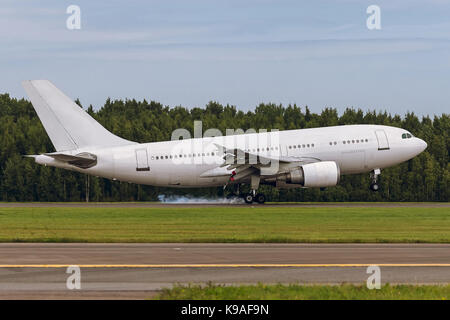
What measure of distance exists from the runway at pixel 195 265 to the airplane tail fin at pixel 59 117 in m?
27.2

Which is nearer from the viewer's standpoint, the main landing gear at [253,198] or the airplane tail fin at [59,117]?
the airplane tail fin at [59,117]

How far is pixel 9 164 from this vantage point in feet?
262

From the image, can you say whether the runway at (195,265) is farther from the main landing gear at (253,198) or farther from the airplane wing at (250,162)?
the main landing gear at (253,198)

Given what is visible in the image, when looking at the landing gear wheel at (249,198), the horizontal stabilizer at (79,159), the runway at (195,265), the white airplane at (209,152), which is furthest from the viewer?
the landing gear wheel at (249,198)

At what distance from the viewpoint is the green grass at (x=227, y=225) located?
3088 centimetres

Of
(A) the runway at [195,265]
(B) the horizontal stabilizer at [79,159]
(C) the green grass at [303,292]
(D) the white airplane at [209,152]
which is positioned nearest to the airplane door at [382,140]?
(D) the white airplane at [209,152]

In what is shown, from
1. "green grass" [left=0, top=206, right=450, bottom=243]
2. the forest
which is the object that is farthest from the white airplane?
the forest

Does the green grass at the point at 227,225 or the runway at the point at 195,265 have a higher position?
the green grass at the point at 227,225

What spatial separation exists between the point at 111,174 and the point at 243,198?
10.0 meters

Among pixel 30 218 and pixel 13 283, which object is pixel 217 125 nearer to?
pixel 30 218

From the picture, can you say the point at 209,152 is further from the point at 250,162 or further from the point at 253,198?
the point at 253,198

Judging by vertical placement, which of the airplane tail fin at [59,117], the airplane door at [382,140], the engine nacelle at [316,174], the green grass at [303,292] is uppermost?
the airplane tail fin at [59,117]

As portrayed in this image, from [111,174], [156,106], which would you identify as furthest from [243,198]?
[156,106]

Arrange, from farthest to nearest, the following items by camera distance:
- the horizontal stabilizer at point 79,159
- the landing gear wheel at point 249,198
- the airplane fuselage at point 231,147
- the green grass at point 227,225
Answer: the landing gear wheel at point 249,198, the airplane fuselage at point 231,147, the horizontal stabilizer at point 79,159, the green grass at point 227,225
